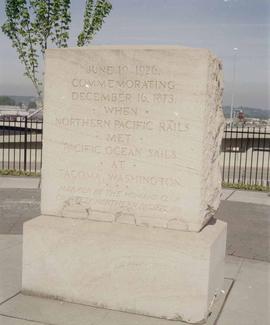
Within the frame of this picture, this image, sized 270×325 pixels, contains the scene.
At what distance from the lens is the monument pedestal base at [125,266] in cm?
389

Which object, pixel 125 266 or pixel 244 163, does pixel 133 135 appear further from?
pixel 244 163

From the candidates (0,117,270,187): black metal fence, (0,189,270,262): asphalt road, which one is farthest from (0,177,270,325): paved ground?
(0,117,270,187): black metal fence

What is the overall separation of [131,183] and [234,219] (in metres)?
4.36

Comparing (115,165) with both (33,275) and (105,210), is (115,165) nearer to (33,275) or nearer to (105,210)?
(105,210)

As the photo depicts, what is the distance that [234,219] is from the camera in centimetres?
812

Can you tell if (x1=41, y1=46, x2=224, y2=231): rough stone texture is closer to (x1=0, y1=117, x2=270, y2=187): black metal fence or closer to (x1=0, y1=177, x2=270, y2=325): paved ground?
→ (x1=0, y1=177, x2=270, y2=325): paved ground

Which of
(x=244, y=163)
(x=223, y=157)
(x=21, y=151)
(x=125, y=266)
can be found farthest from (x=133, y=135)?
(x=244, y=163)

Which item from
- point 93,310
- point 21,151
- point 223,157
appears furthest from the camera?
point 21,151

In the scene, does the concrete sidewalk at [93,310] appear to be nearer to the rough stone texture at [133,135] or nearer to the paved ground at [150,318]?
the paved ground at [150,318]

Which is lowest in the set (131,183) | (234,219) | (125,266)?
(234,219)

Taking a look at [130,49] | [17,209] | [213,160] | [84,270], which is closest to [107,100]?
[130,49]

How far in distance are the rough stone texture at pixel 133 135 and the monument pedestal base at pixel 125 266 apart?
7.0 inches

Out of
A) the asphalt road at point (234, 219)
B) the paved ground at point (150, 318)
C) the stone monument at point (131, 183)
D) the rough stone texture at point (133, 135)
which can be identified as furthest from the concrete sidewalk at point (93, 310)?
the asphalt road at point (234, 219)

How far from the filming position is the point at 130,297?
404 cm
